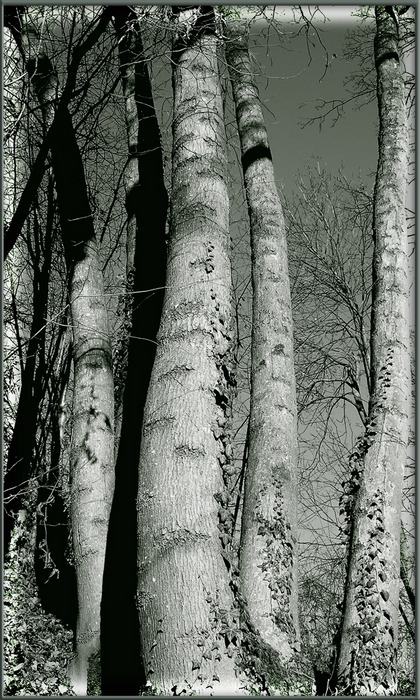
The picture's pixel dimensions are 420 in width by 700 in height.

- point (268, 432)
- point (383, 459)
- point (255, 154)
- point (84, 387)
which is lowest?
point (383, 459)

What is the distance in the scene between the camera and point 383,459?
4.23 m

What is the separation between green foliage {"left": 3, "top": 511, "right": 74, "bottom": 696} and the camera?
4.20 meters

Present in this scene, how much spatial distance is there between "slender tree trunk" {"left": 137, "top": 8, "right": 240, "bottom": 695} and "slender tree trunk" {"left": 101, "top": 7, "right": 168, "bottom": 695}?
17cm

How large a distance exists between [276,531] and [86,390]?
1.48m

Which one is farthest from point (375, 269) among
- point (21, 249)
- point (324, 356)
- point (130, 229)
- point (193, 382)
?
point (324, 356)

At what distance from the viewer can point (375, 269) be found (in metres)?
4.97

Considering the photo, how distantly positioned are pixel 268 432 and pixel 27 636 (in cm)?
271

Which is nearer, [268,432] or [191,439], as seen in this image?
[191,439]

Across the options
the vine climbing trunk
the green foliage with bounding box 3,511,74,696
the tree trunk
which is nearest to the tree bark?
the vine climbing trunk

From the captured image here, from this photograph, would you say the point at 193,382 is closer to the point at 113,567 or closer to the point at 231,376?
the point at 231,376

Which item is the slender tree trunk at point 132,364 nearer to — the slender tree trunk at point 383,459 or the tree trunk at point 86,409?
the tree trunk at point 86,409

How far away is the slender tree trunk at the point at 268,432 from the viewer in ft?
11.7

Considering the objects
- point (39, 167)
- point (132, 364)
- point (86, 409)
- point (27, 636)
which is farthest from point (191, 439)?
point (27, 636)

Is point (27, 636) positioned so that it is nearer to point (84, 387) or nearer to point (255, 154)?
point (84, 387)
